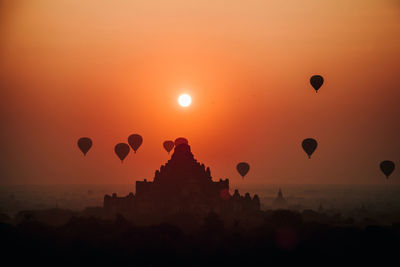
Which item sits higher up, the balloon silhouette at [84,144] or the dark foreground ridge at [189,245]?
the balloon silhouette at [84,144]

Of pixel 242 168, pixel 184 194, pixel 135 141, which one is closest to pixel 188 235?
pixel 184 194

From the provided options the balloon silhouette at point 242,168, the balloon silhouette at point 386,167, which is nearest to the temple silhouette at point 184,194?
the balloon silhouette at point 242,168

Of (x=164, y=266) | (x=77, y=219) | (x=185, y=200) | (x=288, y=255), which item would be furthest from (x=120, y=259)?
(x=185, y=200)

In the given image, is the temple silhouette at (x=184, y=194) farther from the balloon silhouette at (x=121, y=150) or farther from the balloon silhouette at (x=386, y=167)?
the balloon silhouette at (x=386, y=167)

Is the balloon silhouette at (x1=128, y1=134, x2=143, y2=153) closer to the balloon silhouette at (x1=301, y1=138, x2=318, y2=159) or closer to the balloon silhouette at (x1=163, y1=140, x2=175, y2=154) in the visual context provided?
the balloon silhouette at (x1=163, y1=140, x2=175, y2=154)

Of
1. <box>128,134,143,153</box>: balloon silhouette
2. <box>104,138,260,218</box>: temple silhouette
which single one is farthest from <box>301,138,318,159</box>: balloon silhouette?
<box>128,134,143,153</box>: balloon silhouette

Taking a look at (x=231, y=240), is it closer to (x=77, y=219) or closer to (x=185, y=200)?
(x=77, y=219)

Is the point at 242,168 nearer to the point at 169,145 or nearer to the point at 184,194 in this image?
the point at 169,145
